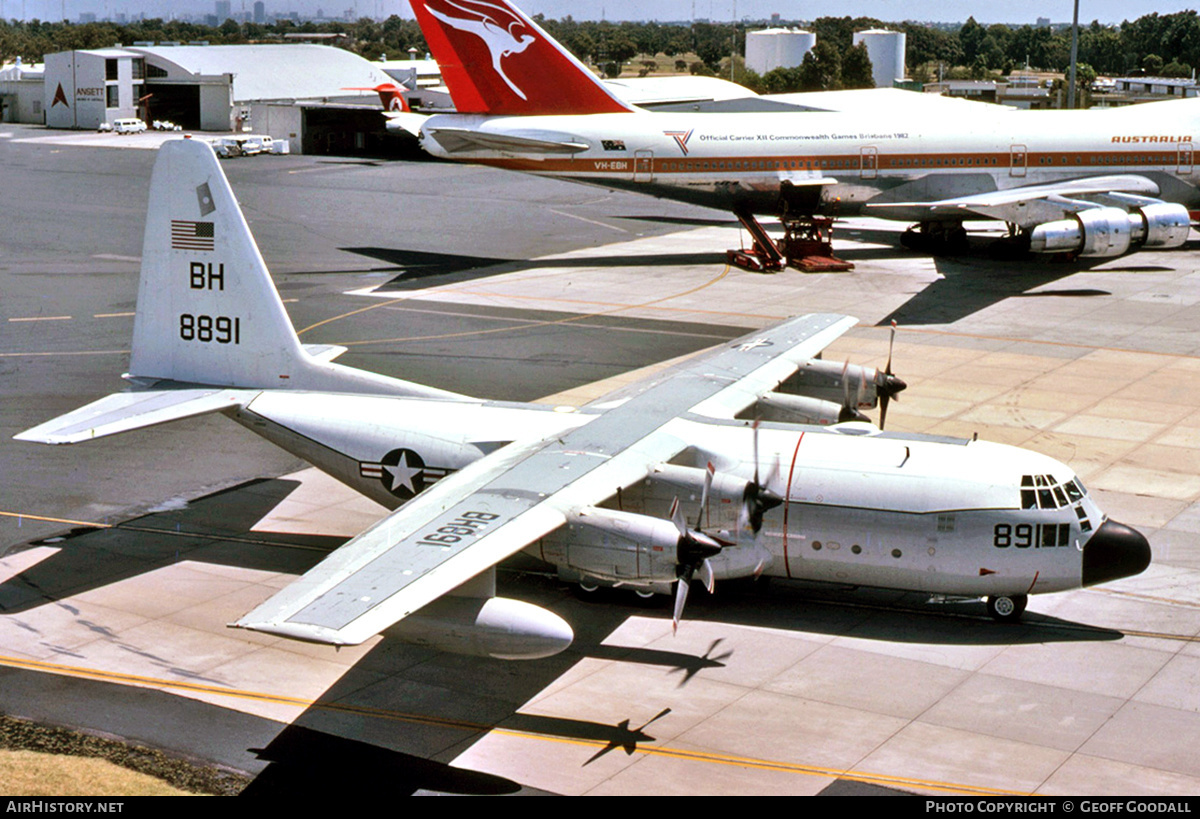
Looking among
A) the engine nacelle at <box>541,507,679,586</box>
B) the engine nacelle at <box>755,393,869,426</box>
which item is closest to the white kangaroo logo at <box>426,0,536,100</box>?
the engine nacelle at <box>755,393,869,426</box>

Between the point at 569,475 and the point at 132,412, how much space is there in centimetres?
1012

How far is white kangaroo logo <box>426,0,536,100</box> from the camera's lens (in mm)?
61531

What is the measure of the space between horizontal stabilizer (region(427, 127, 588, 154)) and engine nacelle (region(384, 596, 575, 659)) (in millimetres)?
41003

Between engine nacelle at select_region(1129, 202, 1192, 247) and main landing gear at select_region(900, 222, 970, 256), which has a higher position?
engine nacelle at select_region(1129, 202, 1192, 247)

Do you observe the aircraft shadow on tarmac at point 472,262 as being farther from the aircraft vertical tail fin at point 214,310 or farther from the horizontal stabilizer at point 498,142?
the aircraft vertical tail fin at point 214,310

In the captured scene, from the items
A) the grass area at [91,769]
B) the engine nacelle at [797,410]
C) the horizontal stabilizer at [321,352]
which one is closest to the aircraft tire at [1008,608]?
the engine nacelle at [797,410]

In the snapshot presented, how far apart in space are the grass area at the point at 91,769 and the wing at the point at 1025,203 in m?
47.7

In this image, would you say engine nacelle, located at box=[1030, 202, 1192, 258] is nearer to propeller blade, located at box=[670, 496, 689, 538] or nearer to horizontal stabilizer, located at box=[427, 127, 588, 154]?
horizontal stabilizer, located at box=[427, 127, 588, 154]

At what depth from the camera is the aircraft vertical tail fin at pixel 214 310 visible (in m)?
29.8

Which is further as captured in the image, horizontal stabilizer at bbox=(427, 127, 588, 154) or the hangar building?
the hangar building

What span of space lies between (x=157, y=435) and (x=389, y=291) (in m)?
21.1

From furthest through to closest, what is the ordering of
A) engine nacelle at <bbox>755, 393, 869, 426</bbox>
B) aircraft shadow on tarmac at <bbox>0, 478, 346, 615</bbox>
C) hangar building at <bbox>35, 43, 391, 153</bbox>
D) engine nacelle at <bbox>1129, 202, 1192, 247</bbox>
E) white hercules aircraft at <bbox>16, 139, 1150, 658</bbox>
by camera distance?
1. hangar building at <bbox>35, 43, 391, 153</bbox>
2. engine nacelle at <bbox>1129, 202, 1192, 247</bbox>
3. engine nacelle at <bbox>755, 393, 869, 426</bbox>
4. aircraft shadow on tarmac at <bbox>0, 478, 346, 615</bbox>
5. white hercules aircraft at <bbox>16, 139, 1150, 658</bbox>

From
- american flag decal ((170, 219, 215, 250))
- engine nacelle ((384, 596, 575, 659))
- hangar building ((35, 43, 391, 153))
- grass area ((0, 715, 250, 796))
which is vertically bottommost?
grass area ((0, 715, 250, 796))

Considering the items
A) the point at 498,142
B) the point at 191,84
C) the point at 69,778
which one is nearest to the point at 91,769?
the point at 69,778
